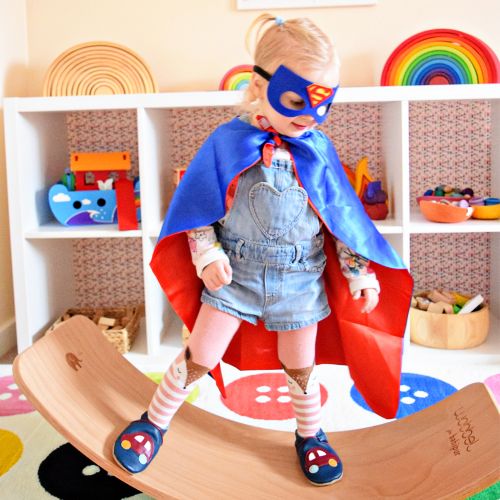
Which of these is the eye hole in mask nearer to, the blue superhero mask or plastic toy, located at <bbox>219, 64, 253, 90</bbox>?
the blue superhero mask

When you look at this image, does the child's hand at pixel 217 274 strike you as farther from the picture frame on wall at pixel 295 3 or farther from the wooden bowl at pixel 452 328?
the picture frame on wall at pixel 295 3

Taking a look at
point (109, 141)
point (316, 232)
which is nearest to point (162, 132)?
point (109, 141)

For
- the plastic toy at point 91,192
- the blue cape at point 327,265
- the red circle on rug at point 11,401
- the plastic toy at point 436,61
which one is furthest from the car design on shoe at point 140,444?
the plastic toy at point 436,61

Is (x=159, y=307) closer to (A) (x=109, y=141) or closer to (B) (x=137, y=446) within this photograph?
(A) (x=109, y=141)

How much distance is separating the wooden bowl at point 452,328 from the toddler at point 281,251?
757 millimetres

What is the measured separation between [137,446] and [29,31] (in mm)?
1718

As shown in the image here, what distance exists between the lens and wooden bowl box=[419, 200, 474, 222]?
6.73 ft

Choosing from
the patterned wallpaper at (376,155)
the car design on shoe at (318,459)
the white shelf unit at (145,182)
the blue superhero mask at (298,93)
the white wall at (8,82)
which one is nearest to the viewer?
the blue superhero mask at (298,93)

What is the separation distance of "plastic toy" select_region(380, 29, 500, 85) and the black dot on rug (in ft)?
4.72

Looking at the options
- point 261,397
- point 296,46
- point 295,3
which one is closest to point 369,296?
point 296,46

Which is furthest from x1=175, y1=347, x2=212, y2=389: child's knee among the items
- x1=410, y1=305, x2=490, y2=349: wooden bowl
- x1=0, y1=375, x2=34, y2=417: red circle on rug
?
x1=410, y1=305, x2=490, y2=349: wooden bowl

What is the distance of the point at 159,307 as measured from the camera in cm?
217

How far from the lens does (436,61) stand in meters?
2.12

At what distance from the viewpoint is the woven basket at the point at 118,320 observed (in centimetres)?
213
